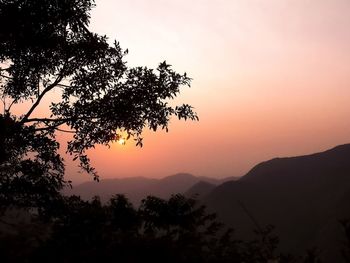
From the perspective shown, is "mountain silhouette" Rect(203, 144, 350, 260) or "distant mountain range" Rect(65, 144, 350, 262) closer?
"distant mountain range" Rect(65, 144, 350, 262)

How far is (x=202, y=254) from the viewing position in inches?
306

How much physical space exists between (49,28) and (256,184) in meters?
155

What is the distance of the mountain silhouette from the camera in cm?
11744

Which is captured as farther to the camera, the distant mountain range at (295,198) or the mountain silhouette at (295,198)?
the mountain silhouette at (295,198)

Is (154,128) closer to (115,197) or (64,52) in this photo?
(64,52)

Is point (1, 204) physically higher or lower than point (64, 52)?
lower

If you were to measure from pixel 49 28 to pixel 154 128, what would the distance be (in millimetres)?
4827

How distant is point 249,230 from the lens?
119875 mm

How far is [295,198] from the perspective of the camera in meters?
150

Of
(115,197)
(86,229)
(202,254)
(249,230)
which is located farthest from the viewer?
(249,230)

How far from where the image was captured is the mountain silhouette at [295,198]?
117 metres

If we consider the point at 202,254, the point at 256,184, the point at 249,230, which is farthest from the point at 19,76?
the point at 256,184

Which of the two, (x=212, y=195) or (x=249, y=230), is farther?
(x=212, y=195)

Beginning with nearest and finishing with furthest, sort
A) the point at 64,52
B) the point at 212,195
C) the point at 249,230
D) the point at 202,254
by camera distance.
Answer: the point at 202,254
the point at 64,52
the point at 249,230
the point at 212,195
